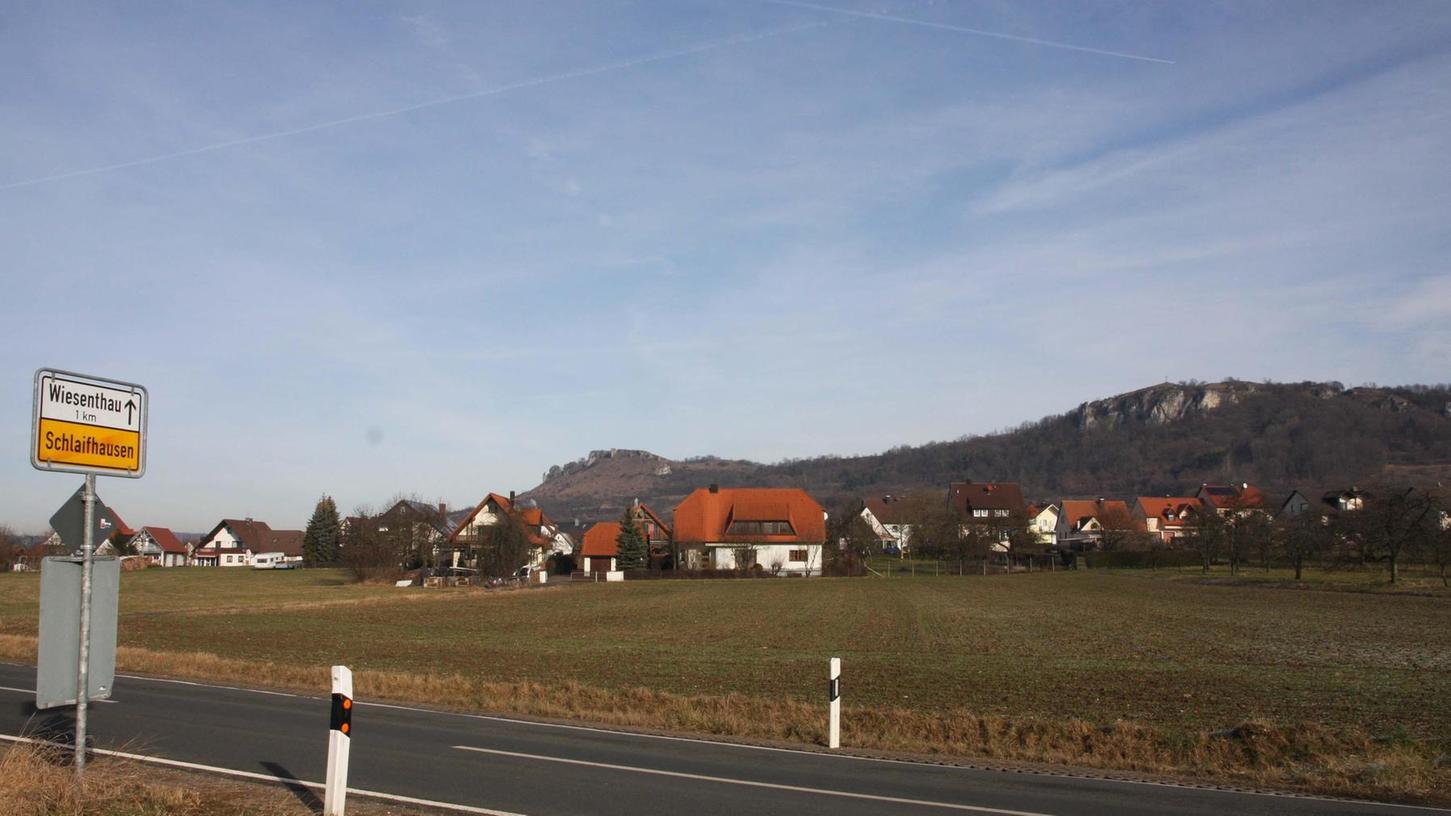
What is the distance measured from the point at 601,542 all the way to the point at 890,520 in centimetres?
6577

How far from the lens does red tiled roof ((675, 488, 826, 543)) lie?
3964 inches

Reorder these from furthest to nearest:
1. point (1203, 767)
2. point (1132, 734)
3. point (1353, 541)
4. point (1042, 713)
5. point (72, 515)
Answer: point (1353, 541), point (1042, 713), point (1132, 734), point (1203, 767), point (72, 515)

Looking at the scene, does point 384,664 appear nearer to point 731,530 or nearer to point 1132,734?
point 1132,734

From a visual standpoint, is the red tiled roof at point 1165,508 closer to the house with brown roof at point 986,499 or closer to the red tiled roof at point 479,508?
the house with brown roof at point 986,499

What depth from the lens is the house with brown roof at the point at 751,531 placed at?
319 ft

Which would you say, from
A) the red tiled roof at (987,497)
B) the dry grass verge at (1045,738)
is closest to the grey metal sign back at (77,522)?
the dry grass verge at (1045,738)

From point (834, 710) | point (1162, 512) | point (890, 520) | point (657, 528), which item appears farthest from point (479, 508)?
point (1162, 512)

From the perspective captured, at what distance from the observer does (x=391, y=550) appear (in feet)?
268

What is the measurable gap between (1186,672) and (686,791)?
1731 centimetres

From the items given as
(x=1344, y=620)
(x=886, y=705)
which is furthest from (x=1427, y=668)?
(x=1344, y=620)

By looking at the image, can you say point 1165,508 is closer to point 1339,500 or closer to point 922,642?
point 1339,500

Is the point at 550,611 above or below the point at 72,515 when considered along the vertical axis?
below

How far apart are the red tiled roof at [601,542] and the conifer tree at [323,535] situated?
99.6 ft

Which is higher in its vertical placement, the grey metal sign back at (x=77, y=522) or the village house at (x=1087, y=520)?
the grey metal sign back at (x=77, y=522)
